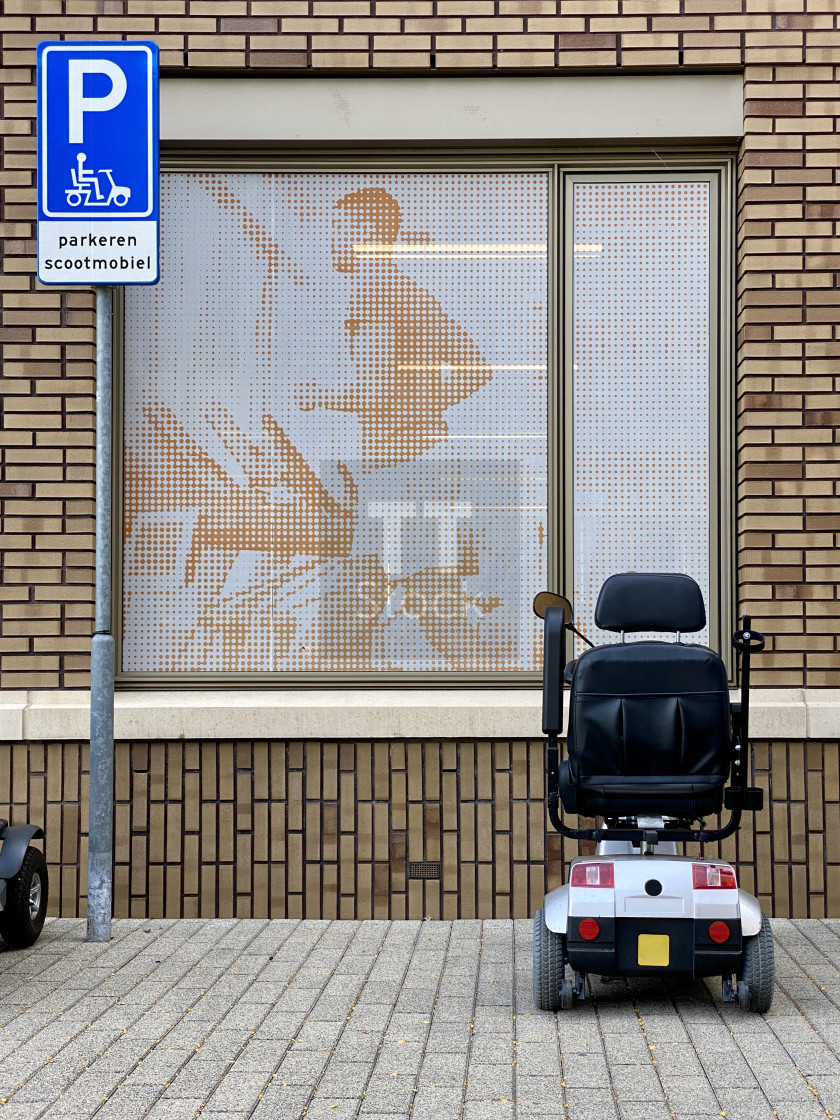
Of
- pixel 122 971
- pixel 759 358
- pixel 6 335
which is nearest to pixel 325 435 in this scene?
pixel 6 335

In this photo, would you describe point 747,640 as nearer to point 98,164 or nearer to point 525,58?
point 525,58

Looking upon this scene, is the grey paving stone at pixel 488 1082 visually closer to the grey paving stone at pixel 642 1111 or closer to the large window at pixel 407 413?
the grey paving stone at pixel 642 1111

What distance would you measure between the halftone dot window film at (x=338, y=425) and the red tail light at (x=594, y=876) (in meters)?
1.92

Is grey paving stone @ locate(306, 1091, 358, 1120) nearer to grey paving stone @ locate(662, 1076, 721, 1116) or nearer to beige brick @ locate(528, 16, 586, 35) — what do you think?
grey paving stone @ locate(662, 1076, 721, 1116)

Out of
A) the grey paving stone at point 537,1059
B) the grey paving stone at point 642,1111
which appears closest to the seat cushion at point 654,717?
the grey paving stone at point 537,1059

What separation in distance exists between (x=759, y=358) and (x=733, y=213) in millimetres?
814

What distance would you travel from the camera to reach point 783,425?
6.16 m

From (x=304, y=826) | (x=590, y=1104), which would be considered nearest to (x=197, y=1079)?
(x=590, y=1104)

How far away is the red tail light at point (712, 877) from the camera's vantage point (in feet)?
14.6

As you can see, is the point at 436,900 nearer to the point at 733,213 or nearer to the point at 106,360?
the point at 106,360

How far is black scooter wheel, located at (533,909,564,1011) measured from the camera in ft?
14.7

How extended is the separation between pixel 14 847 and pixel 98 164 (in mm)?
3078

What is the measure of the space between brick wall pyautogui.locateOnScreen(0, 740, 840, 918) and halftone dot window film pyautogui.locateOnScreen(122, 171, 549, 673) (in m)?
0.52

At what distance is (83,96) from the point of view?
5578 mm
